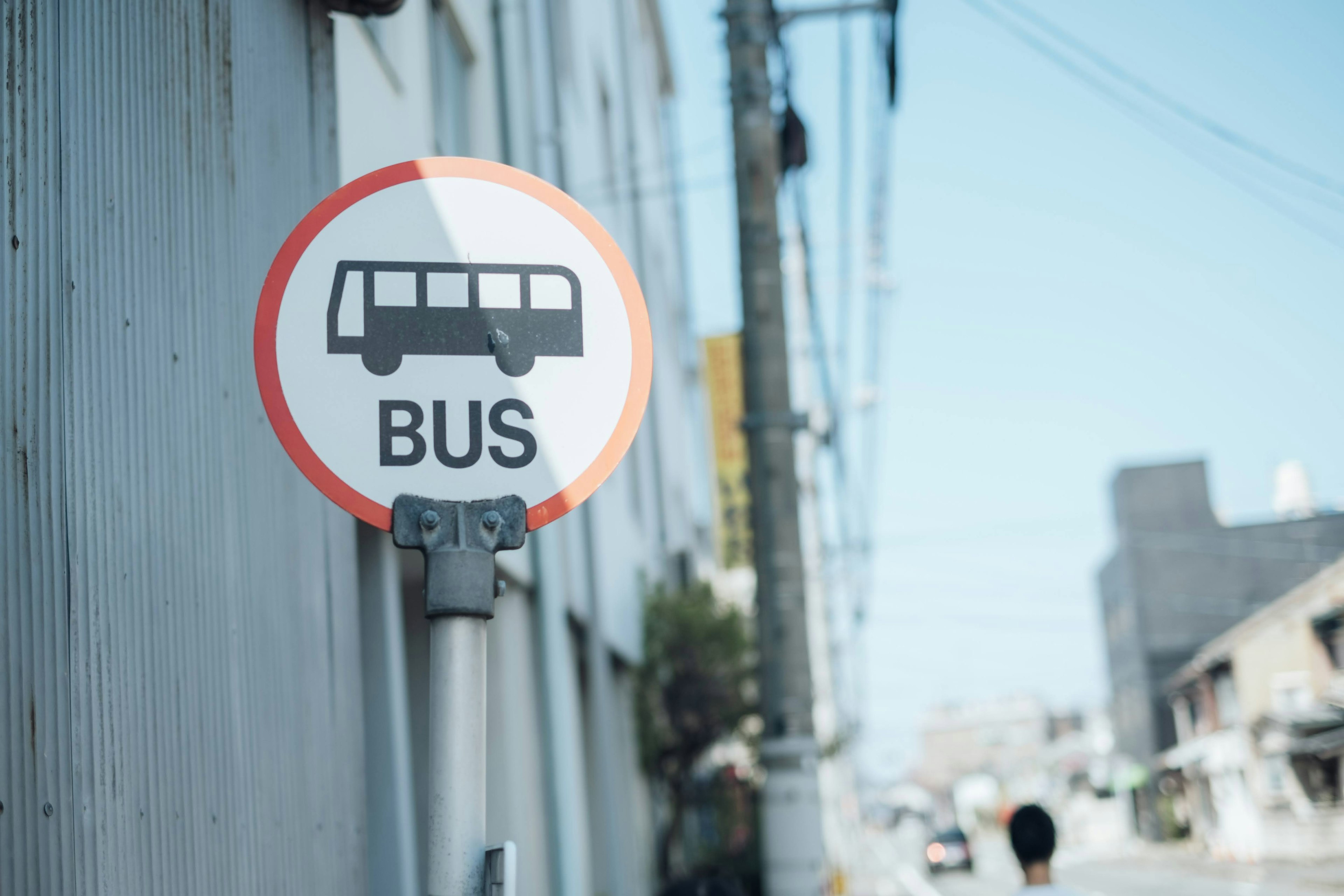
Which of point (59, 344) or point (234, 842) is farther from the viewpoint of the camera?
point (234, 842)

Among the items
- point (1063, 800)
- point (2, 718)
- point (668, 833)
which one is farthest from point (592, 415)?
point (1063, 800)

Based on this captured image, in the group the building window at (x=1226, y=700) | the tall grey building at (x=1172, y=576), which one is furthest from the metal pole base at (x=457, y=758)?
the tall grey building at (x=1172, y=576)

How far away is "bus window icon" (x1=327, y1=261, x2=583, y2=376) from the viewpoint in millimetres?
2184

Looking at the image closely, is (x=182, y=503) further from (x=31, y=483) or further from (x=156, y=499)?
(x=31, y=483)

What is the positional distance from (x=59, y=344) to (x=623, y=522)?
10927 mm

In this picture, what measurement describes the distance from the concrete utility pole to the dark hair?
1705 millimetres

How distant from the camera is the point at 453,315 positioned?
2.22m

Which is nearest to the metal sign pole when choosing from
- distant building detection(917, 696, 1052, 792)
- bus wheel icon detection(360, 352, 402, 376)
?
bus wheel icon detection(360, 352, 402, 376)

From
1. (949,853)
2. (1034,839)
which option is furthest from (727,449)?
(1034,839)

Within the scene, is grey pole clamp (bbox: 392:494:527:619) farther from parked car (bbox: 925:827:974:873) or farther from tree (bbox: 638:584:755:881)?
parked car (bbox: 925:827:974:873)

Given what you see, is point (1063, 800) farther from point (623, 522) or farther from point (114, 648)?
point (114, 648)

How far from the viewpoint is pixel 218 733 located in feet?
13.3

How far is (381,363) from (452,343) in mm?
121

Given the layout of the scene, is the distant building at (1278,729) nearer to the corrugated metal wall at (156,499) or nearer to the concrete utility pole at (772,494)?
the concrete utility pole at (772,494)
